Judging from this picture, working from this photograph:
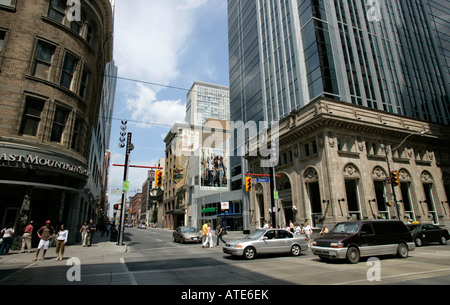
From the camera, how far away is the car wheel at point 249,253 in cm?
1233

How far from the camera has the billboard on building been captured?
6812cm

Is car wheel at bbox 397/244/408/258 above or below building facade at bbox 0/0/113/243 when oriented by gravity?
below

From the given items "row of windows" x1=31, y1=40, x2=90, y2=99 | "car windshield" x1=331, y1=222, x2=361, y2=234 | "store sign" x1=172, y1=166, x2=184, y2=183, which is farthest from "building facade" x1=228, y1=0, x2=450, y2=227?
"store sign" x1=172, y1=166, x2=184, y2=183

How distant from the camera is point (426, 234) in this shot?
17.1 m

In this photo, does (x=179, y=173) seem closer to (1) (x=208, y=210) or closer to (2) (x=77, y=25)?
(1) (x=208, y=210)

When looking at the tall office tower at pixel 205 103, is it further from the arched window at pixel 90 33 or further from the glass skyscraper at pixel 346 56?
the arched window at pixel 90 33

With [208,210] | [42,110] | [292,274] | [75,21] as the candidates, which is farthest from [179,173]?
[292,274]

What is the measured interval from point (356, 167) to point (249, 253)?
19.7m

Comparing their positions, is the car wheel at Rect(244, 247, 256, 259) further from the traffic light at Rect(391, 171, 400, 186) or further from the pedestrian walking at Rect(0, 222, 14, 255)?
the traffic light at Rect(391, 171, 400, 186)

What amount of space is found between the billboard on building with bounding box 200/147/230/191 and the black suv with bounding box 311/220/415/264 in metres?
55.1

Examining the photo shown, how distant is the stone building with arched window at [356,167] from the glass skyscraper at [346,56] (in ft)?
13.6

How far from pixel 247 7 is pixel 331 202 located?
46.9 meters

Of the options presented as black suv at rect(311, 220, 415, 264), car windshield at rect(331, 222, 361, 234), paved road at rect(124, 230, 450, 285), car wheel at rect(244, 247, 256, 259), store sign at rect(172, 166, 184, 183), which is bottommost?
paved road at rect(124, 230, 450, 285)
